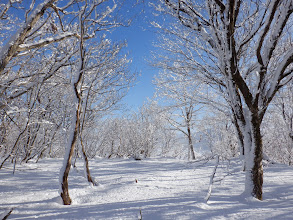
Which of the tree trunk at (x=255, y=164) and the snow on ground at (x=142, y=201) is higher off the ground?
the tree trunk at (x=255, y=164)

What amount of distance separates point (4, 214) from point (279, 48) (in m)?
8.84

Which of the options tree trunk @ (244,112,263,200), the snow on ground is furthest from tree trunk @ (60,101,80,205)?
tree trunk @ (244,112,263,200)

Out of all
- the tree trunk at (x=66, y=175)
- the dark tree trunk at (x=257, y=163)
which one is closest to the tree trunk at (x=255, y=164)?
the dark tree trunk at (x=257, y=163)

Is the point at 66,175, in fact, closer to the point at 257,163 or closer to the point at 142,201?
the point at 142,201

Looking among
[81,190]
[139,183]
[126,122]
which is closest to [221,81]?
[139,183]

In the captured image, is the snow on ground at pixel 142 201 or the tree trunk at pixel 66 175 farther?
the tree trunk at pixel 66 175

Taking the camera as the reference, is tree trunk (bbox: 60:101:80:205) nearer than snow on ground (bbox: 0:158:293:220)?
No

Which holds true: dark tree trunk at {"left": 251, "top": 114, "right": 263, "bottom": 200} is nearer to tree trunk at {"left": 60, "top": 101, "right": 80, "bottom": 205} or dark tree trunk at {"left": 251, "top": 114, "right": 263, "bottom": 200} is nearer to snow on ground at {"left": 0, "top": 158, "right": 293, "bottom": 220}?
snow on ground at {"left": 0, "top": 158, "right": 293, "bottom": 220}

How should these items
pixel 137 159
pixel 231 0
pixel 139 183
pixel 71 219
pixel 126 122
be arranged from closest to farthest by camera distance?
pixel 71 219
pixel 231 0
pixel 139 183
pixel 137 159
pixel 126 122

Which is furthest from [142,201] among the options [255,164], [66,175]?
[255,164]

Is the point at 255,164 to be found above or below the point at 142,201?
above

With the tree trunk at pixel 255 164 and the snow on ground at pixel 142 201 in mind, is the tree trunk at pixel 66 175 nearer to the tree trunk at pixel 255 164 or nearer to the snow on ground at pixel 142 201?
the snow on ground at pixel 142 201

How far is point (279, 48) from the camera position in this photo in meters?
6.18

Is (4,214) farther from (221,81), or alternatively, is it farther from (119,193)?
(221,81)
